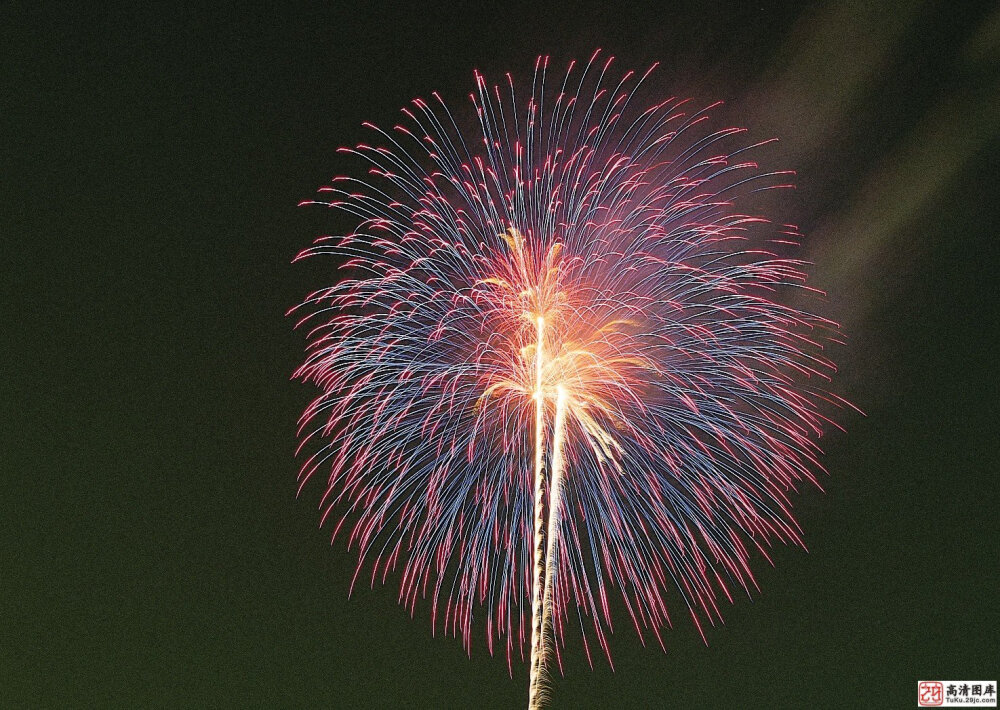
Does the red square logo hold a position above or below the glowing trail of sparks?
below

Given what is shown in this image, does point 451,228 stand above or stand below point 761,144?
below

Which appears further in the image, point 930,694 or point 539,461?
point 930,694

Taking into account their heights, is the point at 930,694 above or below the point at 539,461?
below

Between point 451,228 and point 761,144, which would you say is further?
point 761,144

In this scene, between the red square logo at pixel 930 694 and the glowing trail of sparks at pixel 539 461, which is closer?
the glowing trail of sparks at pixel 539 461

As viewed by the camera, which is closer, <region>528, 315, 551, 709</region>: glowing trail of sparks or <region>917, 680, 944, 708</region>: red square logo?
<region>528, 315, 551, 709</region>: glowing trail of sparks

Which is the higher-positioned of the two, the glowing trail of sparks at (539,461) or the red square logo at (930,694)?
the glowing trail of sparks at (539,461)

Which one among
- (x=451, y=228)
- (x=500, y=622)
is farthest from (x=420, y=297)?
(x=500, y=622)

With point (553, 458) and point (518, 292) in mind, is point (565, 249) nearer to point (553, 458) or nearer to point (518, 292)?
point (518, 292)
